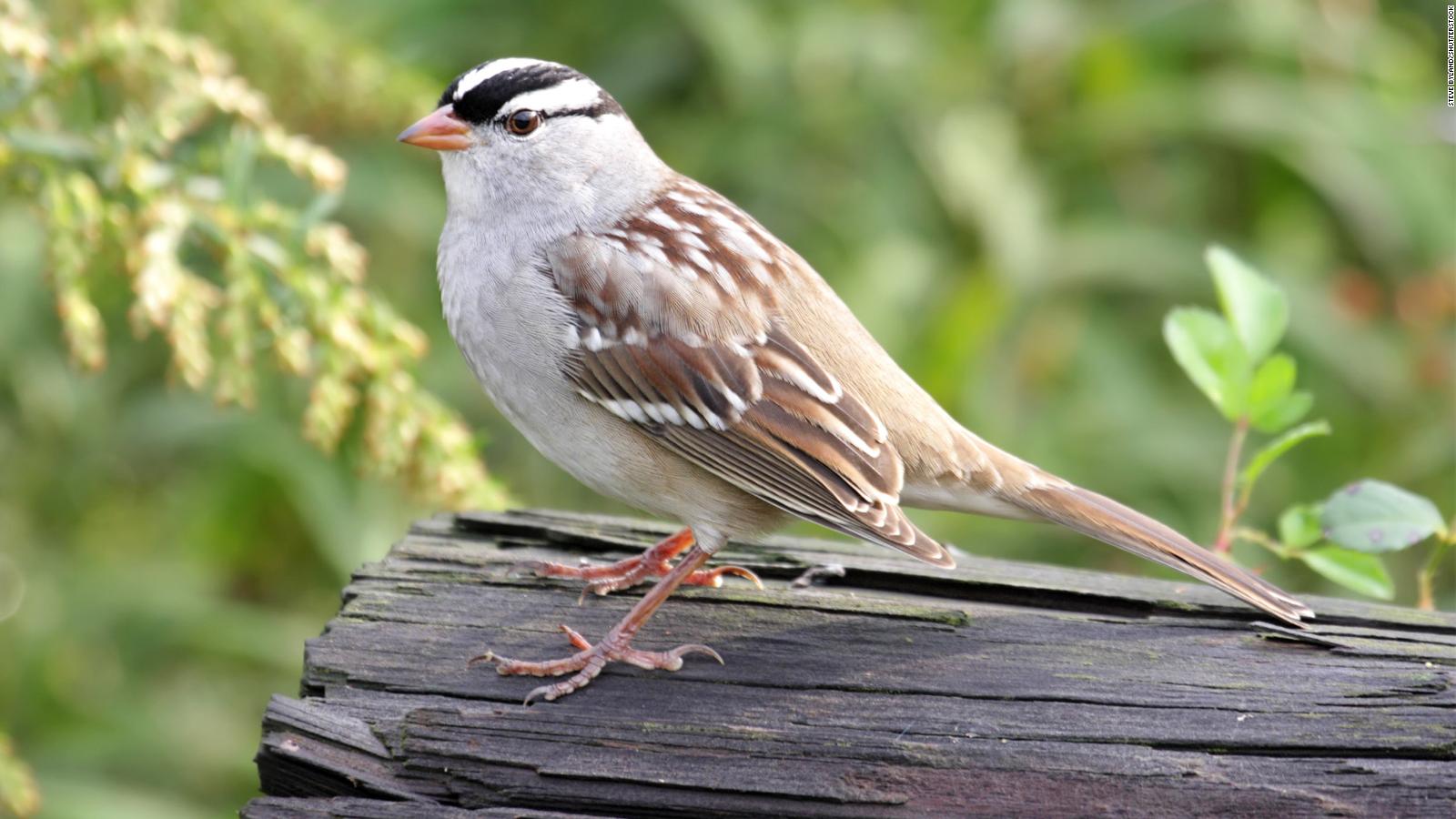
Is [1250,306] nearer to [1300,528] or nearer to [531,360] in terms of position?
[1300,528]

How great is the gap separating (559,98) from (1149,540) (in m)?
1.85

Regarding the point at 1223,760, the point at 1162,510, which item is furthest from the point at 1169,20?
the point at 1223,760

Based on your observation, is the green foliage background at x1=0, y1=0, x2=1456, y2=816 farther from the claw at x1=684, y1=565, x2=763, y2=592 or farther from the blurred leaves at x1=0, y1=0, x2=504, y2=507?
the claw at x1=684, y1=565, x2=763, y2=592

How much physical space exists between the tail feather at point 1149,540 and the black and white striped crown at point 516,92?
1534 mm

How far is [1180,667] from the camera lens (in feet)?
10.8

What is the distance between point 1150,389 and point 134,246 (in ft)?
14.0

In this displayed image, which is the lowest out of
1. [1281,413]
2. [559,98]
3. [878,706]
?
[878,706]

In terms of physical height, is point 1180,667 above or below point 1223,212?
below

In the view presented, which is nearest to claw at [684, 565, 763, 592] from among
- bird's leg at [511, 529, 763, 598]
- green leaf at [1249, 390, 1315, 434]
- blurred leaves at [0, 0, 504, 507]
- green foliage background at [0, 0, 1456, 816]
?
bird's leg at [511, 529, 763, 598]

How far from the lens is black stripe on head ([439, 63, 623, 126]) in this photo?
3957 millimetres

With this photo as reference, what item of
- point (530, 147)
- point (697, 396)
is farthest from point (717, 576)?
point (530, 147)

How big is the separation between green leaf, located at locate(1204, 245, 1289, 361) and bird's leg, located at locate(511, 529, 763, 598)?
4.28 feet

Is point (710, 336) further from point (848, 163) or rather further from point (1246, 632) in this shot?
point (848, 163)

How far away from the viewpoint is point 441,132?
396 cm
